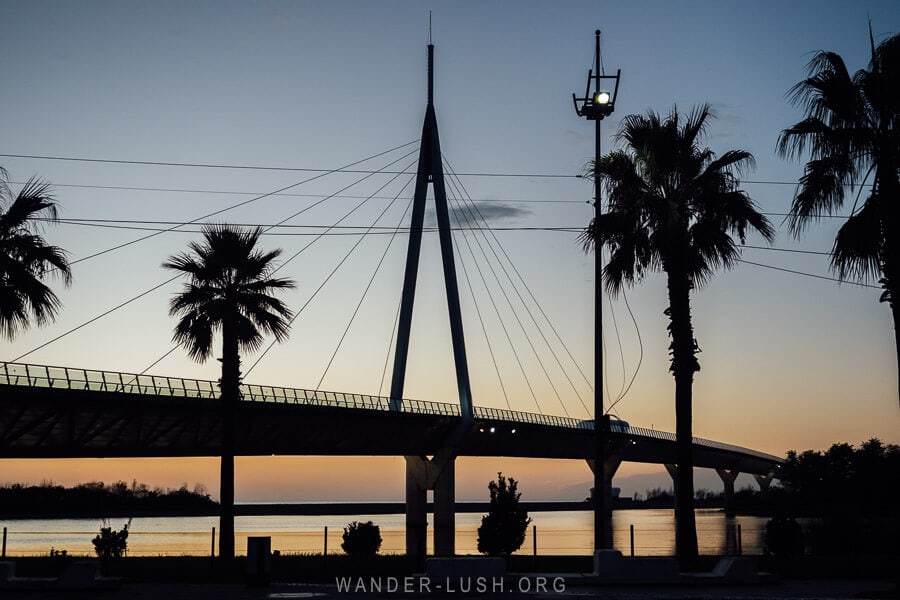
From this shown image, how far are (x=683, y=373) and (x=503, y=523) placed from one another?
1200 centimetres

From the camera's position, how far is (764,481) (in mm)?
178875

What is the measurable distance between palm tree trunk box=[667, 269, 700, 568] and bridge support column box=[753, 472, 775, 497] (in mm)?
148320

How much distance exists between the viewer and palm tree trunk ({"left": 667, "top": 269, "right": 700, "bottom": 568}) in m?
33.0

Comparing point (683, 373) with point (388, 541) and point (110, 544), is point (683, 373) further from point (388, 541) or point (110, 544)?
point (388, 541)

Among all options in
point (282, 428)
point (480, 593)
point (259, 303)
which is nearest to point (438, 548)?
point (282, 428)

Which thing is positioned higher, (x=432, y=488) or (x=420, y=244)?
(x=420, y=244)

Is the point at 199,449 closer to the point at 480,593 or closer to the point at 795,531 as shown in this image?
the point at 795,531

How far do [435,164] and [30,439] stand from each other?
88.9 feet

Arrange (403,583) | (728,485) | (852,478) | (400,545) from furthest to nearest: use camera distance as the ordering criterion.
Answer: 1. (728,485)
2. (852,478)
3. (400,545)
4. (403,583)

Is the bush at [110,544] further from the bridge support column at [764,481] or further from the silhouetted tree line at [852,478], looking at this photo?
the bridge support column at [764,481]

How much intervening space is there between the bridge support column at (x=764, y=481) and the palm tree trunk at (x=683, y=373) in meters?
148

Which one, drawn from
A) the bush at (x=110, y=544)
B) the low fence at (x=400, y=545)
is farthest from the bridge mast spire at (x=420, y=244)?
the bush at (x=110, y=544)

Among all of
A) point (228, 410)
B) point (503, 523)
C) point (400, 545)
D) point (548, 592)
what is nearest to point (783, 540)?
point (503, 523)

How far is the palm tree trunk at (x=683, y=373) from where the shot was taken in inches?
1299
